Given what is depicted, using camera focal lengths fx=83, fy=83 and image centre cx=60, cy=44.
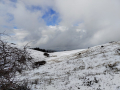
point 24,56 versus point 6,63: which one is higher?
point 24,56

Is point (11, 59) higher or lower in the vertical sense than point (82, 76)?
higher

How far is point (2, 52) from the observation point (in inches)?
131

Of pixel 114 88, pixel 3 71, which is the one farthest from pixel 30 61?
pixel 114 88

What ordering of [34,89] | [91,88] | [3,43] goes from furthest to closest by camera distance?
[34,89] < [91,88] < [3,43]

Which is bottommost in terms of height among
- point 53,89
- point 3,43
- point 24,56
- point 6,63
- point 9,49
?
point 53,89

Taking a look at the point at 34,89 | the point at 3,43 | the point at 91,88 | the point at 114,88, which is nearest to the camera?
the point at 3,43

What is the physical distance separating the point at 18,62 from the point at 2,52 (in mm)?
737

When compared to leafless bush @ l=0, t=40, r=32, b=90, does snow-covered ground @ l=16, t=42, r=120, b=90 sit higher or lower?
lower

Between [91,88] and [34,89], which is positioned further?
[34,89]

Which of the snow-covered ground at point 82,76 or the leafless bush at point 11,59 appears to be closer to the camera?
the leafless bush at point 11,59

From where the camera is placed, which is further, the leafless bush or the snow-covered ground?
the snow-covered ground

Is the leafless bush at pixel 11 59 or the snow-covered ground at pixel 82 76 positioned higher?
the leafless bush at pixel 11 59

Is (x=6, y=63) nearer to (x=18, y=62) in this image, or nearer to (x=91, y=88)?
(x=18, y=62)

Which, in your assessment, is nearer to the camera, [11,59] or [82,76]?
[11,59]
